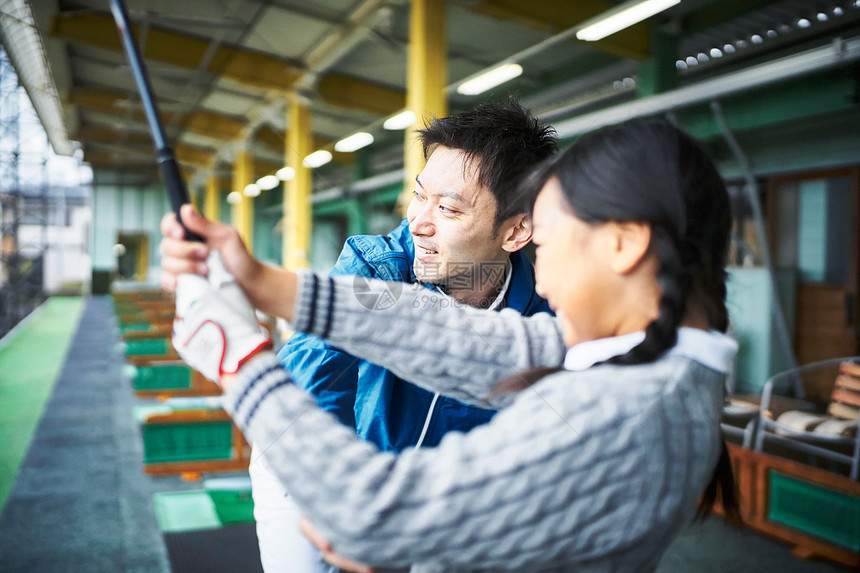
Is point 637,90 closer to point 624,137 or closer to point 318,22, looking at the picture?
point 318,22

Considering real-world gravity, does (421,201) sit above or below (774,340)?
above

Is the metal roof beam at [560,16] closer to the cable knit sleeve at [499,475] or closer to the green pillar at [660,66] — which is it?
the green pillar at [660,66]

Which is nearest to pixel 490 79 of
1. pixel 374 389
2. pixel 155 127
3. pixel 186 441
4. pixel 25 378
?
pixel 186 441

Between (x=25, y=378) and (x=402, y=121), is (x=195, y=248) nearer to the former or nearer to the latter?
(x=402, y=121)

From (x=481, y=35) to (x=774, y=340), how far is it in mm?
3189

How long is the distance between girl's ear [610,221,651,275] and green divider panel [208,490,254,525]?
2348 millimetres

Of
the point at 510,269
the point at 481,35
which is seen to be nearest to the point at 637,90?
the point at 481,35

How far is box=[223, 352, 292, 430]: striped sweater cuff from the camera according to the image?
1.21 ft

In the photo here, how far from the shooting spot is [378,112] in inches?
175

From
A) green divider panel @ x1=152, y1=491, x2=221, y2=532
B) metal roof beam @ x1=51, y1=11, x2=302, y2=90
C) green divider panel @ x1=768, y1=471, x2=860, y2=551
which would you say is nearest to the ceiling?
metal roof beam @ x1=51, y1=11, x2=302, y2=90

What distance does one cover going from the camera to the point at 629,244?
1.45ft

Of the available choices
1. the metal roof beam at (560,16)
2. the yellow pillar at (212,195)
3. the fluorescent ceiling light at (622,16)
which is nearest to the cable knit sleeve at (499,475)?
the yellow pillar at (212,195)

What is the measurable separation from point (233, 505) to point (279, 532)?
195cm

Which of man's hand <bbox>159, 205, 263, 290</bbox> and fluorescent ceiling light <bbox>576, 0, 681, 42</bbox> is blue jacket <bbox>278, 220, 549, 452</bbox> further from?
fluorescent ceiling light <bbox>576, 0, 681, 42</bbox>
